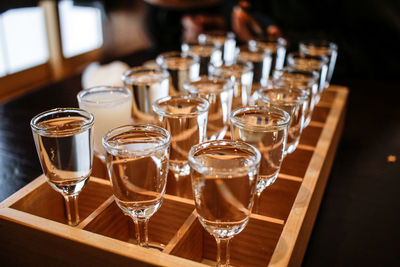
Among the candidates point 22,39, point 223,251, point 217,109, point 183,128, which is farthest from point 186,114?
point 22,39

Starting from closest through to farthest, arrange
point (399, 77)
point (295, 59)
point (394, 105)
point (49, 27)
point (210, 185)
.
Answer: point (210, 185) → point (295, 59) → point (394, 105) → point (399, 77) → point (49, 27)

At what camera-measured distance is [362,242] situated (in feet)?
2.33

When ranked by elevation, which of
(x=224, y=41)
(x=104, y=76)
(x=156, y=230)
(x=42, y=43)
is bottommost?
(x=42, y=43)

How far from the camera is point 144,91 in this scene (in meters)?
0.88

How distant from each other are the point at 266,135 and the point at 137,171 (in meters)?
0.21

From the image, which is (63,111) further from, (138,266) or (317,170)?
(317,170)

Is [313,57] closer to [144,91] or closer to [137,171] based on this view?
[144,91]

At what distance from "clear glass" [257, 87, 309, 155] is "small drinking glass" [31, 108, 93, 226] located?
1.12 feet

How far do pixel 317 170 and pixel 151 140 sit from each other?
356mm

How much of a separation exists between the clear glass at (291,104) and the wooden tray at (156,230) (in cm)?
8

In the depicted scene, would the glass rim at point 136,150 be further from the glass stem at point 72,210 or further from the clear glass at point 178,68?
the clear glass at point 178,68

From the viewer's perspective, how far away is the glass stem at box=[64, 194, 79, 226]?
0.72 meters

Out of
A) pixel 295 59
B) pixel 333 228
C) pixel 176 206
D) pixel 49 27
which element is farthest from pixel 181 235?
pixel 49 27

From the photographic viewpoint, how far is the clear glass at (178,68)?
42.2 inches
